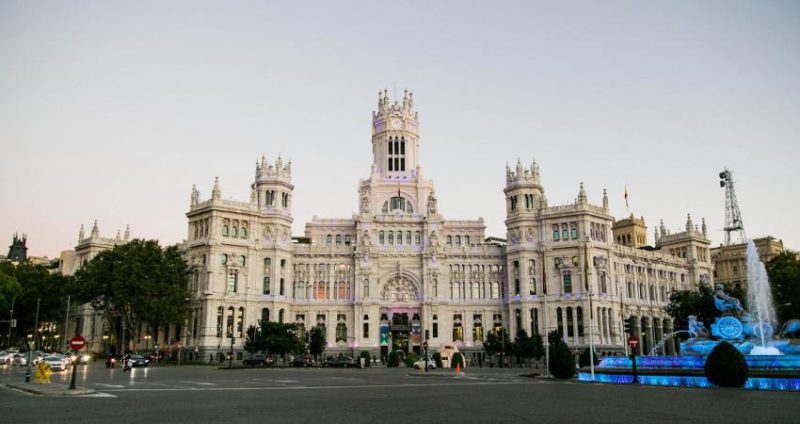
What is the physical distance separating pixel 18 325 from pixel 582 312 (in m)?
88.4

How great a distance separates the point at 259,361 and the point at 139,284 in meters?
19.7

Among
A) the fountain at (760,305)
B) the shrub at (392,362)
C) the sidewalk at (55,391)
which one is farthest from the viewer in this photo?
the shrub at (392,362)

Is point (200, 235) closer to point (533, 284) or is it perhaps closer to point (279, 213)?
point (279, 213)

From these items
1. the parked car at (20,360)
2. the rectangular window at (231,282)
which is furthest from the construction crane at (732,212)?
the parked car at (20,360)

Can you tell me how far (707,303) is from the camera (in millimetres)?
81125

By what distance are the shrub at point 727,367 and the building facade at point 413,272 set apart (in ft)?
205

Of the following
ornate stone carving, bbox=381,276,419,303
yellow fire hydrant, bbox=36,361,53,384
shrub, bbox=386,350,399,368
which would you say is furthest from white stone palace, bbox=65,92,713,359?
yellow fire hydrant, bbox=36,361,53,384

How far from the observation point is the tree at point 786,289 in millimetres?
84438

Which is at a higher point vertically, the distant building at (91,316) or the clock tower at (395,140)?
the clock tower at (395,140)

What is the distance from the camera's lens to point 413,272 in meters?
108

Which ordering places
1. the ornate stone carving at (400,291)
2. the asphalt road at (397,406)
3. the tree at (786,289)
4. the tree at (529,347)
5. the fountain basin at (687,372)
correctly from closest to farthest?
the asphalt road at (397,406) < the fountain basin at (687,372) < the tree at (786,289) < the tree at (529,347) < the ornate stone carving at (400,291)

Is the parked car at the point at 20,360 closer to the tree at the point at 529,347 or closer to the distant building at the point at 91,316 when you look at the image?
the distant building at the point at 91,316

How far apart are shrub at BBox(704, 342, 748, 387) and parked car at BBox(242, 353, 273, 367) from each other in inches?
2240

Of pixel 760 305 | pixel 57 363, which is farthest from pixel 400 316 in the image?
pixel 760 305
